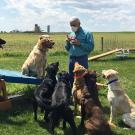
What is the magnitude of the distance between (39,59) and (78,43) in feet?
5.17

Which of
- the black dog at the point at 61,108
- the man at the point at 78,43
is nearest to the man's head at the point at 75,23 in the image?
the man at the point at 78,43

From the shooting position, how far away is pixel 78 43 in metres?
9.90

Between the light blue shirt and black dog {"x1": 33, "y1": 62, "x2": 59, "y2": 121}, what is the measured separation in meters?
0.97

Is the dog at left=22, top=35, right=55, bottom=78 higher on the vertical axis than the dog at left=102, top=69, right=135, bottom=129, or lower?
higher

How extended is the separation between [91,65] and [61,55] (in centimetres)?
663

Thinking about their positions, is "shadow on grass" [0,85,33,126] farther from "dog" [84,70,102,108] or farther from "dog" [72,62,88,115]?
"dog" [84,70,102,108]

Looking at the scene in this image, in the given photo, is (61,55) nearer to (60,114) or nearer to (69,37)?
(69,37)

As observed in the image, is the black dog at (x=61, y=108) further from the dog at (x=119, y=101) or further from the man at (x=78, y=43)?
the man at (x=78, y=43)

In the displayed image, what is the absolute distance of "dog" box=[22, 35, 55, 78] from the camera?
10867 mm

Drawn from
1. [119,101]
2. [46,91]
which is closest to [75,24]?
[46,91]

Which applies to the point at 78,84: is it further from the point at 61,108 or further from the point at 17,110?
the point at 17,110

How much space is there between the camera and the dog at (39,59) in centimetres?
1087

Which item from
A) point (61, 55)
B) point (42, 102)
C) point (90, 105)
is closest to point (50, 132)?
point (42, 102)

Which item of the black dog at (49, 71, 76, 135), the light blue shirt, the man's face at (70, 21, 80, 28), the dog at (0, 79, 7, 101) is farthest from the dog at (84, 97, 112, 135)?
the dog at (0, 79, 7, 101)
